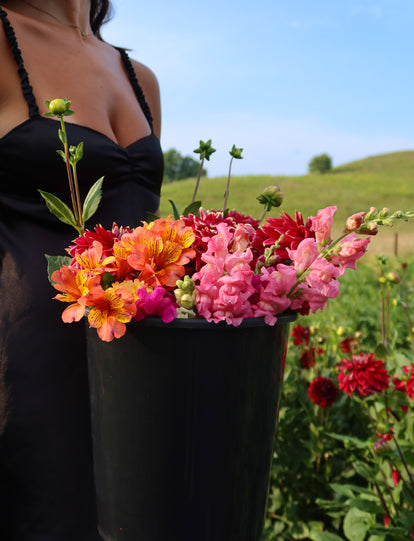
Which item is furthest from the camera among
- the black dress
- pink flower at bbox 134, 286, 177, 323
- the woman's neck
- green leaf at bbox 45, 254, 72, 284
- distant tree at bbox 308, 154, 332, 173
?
distant tree at bbox 308, 154, 332, 173

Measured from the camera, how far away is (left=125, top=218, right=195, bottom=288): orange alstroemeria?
0.52m

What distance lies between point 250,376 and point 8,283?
656 mm

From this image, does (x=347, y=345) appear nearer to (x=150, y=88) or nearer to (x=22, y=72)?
(x=150, y=88)

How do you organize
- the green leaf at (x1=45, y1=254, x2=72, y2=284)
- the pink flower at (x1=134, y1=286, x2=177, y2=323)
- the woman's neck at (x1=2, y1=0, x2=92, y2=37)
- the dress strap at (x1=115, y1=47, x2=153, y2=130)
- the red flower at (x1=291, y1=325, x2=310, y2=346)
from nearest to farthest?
the pink flower at (x1=134, y1=286, x2=177, y2=323), the green leaf at (x1=45, y1=254, x2=72, y2=284), the woman's neck at (x1=2, y1=0, x2=92, y2=37), the dress strap at (x1=115, y1=47, x2=153, y2=130), the red flower at (x1=291, y1=325, x2=310, y2=346)

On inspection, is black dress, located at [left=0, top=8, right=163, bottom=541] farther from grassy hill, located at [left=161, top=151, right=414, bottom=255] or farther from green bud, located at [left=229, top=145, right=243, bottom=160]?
grassy hill, located at [left=161, top=151, right=414, bottom=255]

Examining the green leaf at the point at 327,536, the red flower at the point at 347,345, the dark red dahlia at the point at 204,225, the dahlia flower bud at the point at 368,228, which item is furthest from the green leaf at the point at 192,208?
the red flower at the point at 347,345

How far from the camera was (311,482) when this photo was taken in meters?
1.65

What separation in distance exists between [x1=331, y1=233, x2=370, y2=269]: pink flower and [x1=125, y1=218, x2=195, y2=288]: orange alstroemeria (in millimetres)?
154

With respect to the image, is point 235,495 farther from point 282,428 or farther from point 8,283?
point 282,428

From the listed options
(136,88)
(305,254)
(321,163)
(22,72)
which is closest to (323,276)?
(305,254)

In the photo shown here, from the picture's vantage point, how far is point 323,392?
153 cm

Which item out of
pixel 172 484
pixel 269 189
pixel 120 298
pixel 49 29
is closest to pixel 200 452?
pixel 172 484

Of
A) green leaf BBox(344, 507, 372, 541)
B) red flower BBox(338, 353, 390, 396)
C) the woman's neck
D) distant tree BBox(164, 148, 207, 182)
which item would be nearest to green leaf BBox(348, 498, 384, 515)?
green leaf BBox(344, 507, 372, 541)

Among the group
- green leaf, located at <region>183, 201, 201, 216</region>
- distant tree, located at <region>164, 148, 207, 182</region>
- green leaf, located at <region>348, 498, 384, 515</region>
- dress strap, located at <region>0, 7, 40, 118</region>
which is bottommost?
green leaf, located at <region>348, 498, 384, 515</region>
